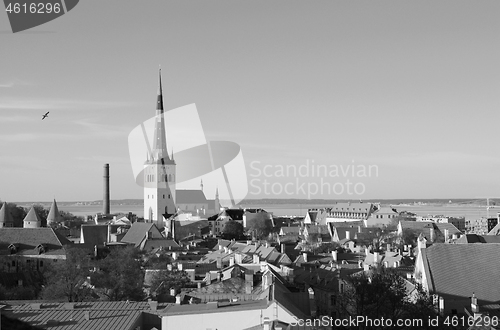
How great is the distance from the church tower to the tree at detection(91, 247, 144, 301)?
67944 millimetres

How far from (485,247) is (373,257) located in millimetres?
14419

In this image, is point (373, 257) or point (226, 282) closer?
point (226, 282)

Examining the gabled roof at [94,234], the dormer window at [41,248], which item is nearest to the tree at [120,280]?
the dormer window at [41,248]

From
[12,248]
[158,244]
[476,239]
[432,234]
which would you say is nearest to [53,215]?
[158,244]

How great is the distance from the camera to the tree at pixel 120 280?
3195cm

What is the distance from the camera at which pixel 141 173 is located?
114 m

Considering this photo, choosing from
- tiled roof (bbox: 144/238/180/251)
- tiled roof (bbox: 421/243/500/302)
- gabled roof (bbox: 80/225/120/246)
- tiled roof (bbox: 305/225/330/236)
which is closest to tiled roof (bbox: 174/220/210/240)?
gabled roof (bbox: 80/225/120/246)

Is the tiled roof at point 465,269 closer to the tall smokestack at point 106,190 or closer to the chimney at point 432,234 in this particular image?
the chimney at point 432,234

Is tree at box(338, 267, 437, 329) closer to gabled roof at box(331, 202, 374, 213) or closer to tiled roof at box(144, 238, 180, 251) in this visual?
tiled roof at box(144, 238, 180, 251)

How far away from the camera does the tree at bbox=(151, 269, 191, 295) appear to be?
32.0m

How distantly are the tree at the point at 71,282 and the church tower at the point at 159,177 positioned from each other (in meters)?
62.2

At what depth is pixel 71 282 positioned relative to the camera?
33.5 metres

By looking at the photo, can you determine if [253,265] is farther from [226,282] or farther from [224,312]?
[224,312]

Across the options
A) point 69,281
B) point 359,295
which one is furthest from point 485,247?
point 69,281
